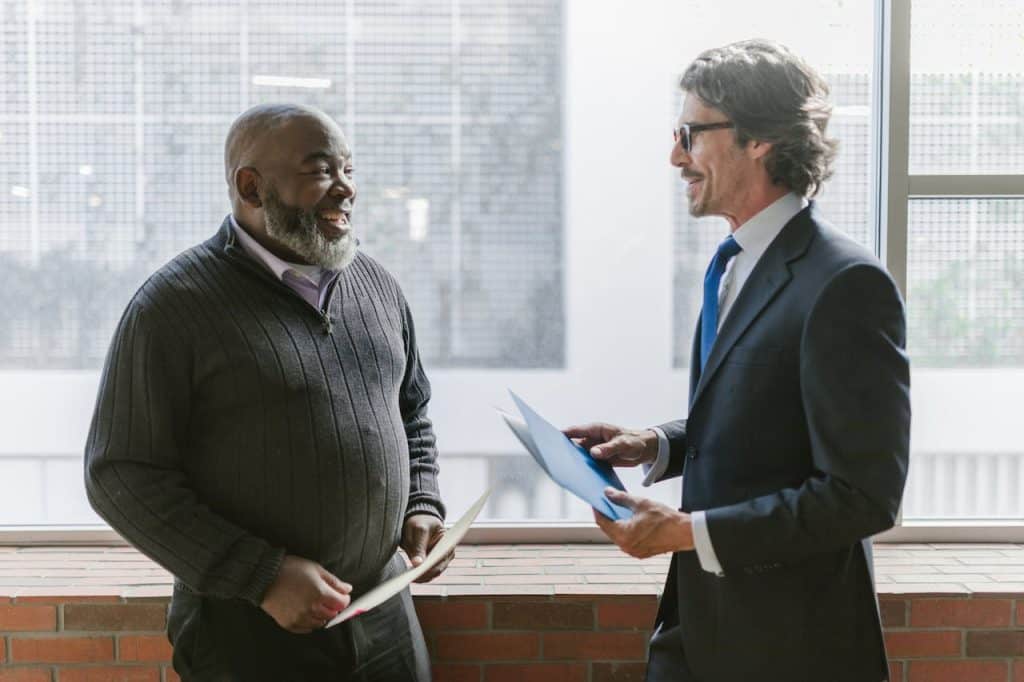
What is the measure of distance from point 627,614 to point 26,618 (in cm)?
150

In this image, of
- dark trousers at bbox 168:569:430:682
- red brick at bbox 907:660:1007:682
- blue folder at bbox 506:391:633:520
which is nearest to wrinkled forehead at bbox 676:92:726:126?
A: blue folder at bbox 506:391:633:520

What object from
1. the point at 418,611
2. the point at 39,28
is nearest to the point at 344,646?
the point at 418,611

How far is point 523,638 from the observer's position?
239 cm

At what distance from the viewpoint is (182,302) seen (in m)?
1.78

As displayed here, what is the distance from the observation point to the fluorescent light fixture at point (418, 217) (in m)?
2.72

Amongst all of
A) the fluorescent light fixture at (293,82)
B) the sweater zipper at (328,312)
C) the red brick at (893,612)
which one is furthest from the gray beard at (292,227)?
the red brick at (893,612)

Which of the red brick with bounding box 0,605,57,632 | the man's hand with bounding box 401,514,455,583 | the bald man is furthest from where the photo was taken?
the red brick with bounding box 0,605,57,632

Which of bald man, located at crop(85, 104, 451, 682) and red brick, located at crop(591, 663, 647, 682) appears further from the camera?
red brick, located at crop(591, 663, 647, 682)

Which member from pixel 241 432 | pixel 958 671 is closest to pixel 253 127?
pixel 241 432

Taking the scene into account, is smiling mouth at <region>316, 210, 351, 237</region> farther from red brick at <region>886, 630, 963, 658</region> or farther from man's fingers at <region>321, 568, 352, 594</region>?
red brick at <region>886, 630, 963, 658</region>

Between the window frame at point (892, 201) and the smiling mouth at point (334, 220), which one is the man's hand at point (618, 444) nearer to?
the smiling mouth at point (334, 220)

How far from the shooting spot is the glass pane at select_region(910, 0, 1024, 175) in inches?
106

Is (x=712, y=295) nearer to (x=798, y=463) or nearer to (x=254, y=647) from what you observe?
(x=798, y=463)

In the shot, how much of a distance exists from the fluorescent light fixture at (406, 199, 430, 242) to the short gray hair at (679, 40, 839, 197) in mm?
1184
